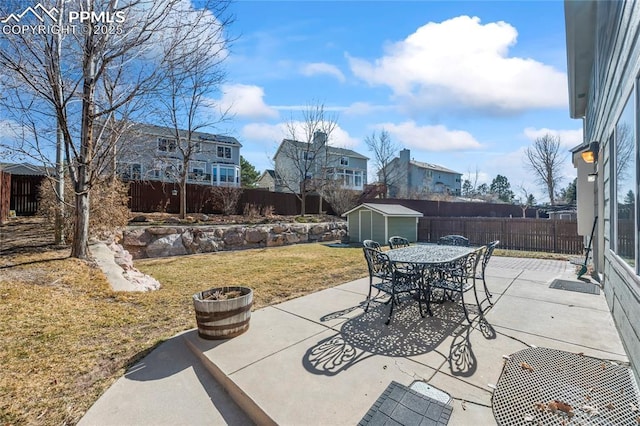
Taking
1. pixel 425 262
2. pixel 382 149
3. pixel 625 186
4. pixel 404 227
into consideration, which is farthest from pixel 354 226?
pixel 382 149

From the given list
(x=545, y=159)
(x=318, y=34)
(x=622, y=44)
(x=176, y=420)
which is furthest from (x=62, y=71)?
(x=545, y=159)

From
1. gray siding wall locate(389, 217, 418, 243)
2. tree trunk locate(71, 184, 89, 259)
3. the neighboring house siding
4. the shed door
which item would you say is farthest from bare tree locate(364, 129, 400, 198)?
tree trunk locate(71, 184, 89, 259)

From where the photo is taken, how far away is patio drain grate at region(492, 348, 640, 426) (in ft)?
6.02

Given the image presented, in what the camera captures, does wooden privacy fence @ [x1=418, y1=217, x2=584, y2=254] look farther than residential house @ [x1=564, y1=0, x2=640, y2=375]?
Yes

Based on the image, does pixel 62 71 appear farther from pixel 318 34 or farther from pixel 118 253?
pixel 318 34

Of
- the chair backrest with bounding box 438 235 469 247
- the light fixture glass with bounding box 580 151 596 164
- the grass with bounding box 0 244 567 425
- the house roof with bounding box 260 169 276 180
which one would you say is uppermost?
the house roof with bounding box 260 169 276 180

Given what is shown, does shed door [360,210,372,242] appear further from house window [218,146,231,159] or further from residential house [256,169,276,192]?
residential house [256,169,276,192]

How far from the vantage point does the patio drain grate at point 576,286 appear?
4.68 meters

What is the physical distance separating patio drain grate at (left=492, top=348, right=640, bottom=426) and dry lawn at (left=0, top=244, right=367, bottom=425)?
301cm

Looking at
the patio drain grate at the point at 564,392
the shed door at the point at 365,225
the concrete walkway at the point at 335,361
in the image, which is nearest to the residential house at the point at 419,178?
the shed door at the point at 365,225

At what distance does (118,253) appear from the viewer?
687 cm

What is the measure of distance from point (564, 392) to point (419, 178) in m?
36.0

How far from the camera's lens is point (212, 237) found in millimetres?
10367

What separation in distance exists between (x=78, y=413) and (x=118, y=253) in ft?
18.8
